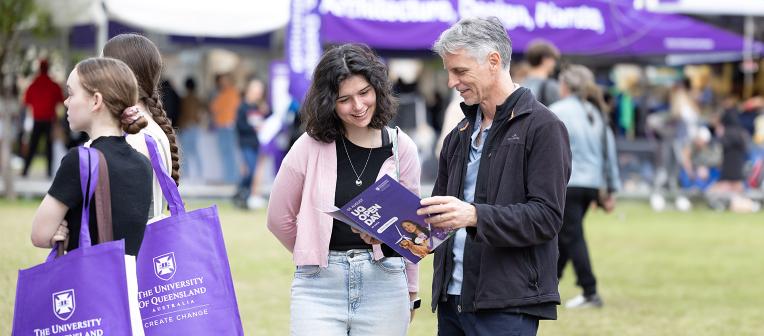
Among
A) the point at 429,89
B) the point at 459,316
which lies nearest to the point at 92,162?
the point at 459,316

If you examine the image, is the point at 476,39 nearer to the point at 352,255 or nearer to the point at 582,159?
the point at 352,255

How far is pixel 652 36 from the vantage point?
20172 millimetres

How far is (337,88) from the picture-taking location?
4.96 metres

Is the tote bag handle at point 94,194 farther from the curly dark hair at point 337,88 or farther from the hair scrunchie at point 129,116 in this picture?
the curly dark hair at point 337,88

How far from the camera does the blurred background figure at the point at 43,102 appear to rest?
20.4 m

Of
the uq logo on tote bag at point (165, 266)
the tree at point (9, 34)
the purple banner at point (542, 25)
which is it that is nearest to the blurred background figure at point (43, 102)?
the tree at point (9, 34)

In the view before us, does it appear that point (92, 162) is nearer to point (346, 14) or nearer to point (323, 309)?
point (323, 309)

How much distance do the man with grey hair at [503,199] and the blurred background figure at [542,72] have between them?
16.3 ft

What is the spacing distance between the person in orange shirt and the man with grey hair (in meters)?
16.6

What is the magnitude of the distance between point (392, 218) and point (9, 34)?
14.7 metres

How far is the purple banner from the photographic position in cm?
1855

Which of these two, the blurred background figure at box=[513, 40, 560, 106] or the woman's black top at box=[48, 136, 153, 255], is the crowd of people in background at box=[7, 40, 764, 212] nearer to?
the blurred background figure at box=[513, 40, 560, 106]

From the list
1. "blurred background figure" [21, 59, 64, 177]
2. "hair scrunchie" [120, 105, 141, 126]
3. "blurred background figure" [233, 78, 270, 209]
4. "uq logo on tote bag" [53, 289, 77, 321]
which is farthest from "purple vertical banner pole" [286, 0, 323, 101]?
"uq logo on tote bag" [53, 289, 77, 321]

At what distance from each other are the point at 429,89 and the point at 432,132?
4.38 metres
